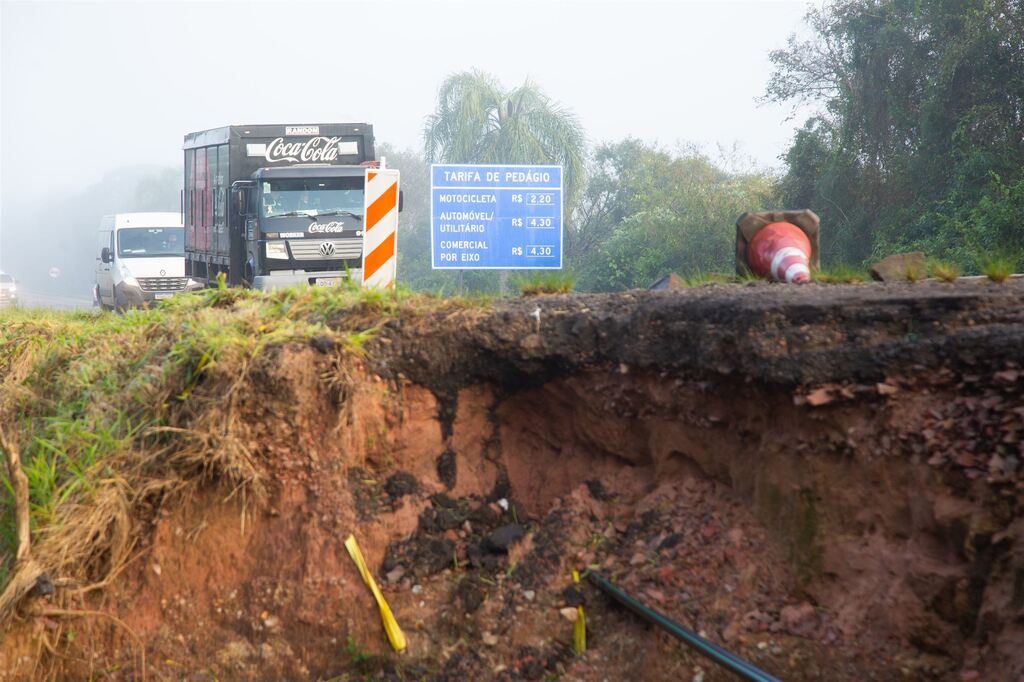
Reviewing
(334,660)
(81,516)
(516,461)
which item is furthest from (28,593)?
(516,461)

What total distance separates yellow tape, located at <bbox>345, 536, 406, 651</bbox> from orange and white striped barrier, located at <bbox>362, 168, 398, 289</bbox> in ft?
15.0

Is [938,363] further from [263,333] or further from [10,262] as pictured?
[10,262]

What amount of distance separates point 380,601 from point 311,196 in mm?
11901

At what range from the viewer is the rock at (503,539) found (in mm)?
5078

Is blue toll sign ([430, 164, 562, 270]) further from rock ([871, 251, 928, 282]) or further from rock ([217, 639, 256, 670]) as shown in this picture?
rock ([217, 639, 256, 670])

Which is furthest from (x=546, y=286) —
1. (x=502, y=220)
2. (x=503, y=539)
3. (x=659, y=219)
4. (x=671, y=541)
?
(x=659, y=219)

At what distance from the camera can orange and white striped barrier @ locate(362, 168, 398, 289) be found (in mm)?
9219

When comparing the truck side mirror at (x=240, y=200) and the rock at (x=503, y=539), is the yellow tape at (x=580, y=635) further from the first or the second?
the truck side mirror at (x=240, y=200)

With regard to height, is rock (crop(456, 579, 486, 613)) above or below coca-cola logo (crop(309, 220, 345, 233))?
below

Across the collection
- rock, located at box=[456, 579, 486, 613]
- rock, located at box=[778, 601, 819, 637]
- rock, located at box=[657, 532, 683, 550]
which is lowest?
rock, located at box=[456, 579, 486, 613]

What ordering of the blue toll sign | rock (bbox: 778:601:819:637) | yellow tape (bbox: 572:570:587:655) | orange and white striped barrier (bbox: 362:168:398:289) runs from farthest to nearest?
the blue toll sign → orange and white striped barrier (bbox: 362:168:398:289) → yellow tape (bbox: 572:570:587:655) → rock (bbox: 778:601:819:637)

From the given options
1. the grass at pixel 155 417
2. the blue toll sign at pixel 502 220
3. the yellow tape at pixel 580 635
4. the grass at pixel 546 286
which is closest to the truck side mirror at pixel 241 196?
the blue toll sign at pixel 502 220

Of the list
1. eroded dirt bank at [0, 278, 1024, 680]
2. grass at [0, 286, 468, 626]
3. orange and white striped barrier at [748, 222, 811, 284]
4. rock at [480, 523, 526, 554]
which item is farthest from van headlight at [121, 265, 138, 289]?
rock at [480, 523, 526, 554]

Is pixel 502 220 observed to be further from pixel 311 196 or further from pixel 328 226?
pixel 311 196
